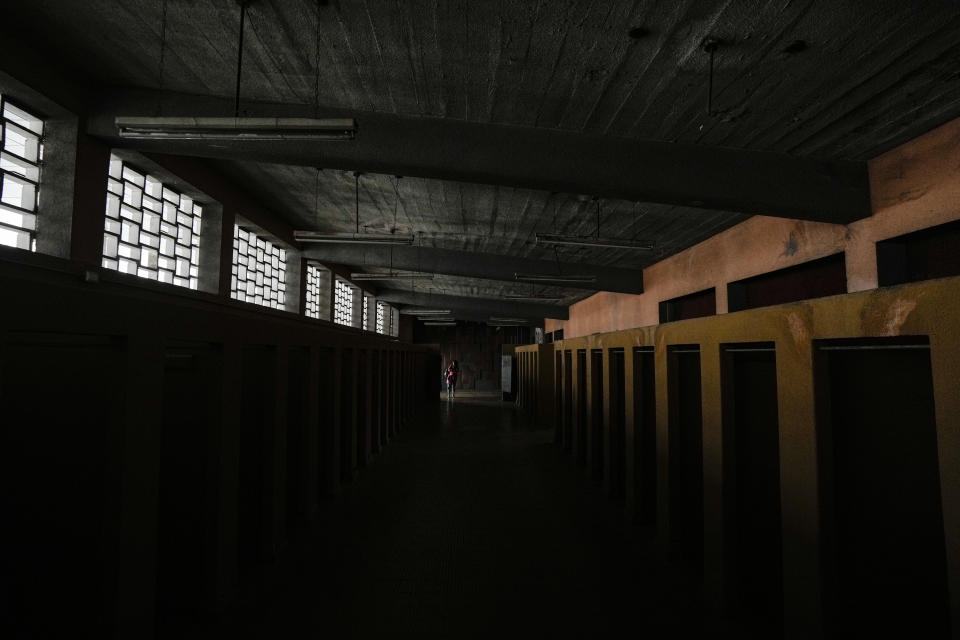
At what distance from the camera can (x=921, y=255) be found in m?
5.95

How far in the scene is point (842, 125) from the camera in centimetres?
555

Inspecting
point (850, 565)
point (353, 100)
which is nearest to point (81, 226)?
point (353, 100)

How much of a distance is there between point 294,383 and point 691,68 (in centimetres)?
459

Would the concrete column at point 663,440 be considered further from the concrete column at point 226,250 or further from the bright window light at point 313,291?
the bright window light at point 313,291

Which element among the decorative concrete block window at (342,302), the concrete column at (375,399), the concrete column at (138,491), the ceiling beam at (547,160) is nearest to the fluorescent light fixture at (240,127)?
the ceiling beam at (547,160)

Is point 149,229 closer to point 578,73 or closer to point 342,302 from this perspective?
point 578,73

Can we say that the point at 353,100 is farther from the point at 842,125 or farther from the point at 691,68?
the point at 842,125

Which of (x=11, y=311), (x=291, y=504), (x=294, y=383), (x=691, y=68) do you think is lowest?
(x=291, y=504)

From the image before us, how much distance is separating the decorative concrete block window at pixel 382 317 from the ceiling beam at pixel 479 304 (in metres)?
2.13


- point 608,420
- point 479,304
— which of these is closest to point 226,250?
point 608,420

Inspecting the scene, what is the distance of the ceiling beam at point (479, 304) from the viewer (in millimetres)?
22141

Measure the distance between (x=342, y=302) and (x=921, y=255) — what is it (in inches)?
672

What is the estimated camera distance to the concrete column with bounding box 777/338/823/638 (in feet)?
6.13

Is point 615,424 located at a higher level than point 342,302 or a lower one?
lower
